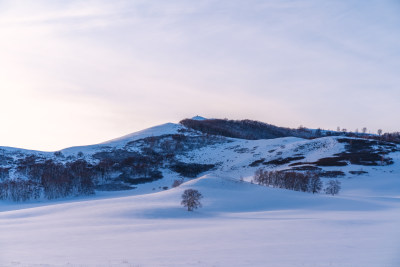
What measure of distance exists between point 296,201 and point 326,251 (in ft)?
127

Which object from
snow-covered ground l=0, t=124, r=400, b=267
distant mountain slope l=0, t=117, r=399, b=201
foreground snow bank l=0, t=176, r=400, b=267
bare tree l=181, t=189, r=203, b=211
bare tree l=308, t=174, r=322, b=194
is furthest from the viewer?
distant mountain slope l=0, t=117, r=399, b=201

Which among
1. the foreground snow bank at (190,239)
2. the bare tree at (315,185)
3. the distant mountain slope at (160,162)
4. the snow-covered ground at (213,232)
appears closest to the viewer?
the foreground snow bank at (190,239)

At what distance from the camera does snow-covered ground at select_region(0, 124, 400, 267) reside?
22.0m

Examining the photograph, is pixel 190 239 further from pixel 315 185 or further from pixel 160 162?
pixel 160 162

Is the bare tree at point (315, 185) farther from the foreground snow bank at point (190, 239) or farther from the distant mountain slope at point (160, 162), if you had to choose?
the foreground snow bank at point (190, 239)

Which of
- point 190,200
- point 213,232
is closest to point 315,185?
point 190,200

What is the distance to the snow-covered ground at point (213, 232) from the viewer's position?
22.0 m

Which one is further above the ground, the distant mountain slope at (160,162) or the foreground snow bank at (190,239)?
the distant mountain slope at (160,162)

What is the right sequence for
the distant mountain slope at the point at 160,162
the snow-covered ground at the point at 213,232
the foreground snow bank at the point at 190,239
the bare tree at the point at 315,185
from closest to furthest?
the foreground snow bank at the point at 190,239 < the snow-covered ground at the point at 213,232 < the bare tree at the point at 315,185 < the distant mountain slope at the point at 160,162

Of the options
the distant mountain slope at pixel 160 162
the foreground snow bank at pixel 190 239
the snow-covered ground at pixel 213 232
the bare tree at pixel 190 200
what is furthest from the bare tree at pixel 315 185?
the bare tree at pixel 190 200

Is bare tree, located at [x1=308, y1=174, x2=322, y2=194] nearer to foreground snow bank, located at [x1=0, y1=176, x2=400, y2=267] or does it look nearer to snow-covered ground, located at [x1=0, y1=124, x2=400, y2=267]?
snow-covered ground, located at [x1=0, y1=124, x2=400, y2=267]

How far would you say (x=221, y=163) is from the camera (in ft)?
419

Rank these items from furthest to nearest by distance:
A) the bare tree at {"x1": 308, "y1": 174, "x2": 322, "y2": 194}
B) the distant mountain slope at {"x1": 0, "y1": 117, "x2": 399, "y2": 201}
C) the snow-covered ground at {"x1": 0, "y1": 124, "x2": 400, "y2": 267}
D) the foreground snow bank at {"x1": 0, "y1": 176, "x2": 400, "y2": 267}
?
the distant mountain slope at {"x1": 0, "y1": 117, "x2": 399, "y2": 201}
the bare tree at {"x1": 308, "y1": 174, "x2": 322, "y2": 194}
the snow-covered ground at {"x1": 0, "y1": 124, "x2": 400, "y2": 267}
the foreground snow bank at {"x1": 0, "y1": 176, "x2": 400, "y2": 267}

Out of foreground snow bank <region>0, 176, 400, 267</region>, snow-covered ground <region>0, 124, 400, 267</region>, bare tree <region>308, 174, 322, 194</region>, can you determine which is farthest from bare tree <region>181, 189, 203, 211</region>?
bare tree <region>308, 174, 322, 194</region>
